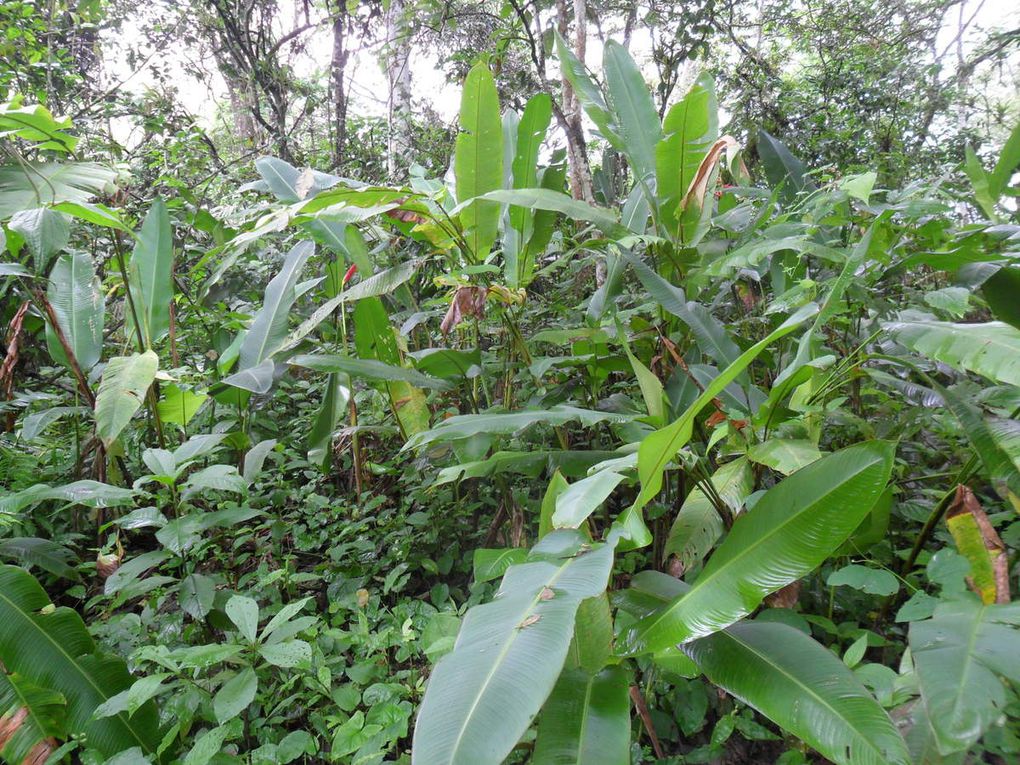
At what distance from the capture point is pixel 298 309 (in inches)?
120

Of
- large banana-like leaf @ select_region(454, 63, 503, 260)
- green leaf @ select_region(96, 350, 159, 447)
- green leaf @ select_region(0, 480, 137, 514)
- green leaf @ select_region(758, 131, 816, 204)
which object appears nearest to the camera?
green leaf @ select_region(0, 480, 137, 514)

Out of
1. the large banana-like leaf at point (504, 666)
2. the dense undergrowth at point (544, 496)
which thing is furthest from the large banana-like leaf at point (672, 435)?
the large banana-like leaf at point (504, 666)

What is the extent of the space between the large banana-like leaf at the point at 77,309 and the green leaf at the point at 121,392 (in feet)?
1.12

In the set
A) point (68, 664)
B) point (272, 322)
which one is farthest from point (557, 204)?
point (68, 664)

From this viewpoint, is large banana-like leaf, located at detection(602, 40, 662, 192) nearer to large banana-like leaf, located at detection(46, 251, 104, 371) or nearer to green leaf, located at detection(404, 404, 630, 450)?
green leaf, located at detection(404, 404, 630, 450)

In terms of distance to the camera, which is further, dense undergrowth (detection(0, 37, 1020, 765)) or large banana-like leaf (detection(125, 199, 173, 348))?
large banana-like leaf (detection(125, 199, 173, 348))

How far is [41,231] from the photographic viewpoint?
1.40 meters

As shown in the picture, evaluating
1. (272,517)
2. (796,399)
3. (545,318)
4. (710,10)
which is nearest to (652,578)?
(796,399)

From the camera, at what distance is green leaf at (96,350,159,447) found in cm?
163

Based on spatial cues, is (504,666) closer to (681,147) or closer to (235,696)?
(235,696)

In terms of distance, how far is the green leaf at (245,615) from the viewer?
1.24 meters

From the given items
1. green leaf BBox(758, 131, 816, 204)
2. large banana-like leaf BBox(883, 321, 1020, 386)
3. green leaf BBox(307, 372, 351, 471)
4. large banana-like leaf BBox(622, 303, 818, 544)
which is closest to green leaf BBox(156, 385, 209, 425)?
green leaf BBox(307, 372, 351, 471)

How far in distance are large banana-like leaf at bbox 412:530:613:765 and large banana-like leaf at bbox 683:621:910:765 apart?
0.98 ft

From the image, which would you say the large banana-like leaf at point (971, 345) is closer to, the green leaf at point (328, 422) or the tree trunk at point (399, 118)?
the green leaf at point (328, 422)
